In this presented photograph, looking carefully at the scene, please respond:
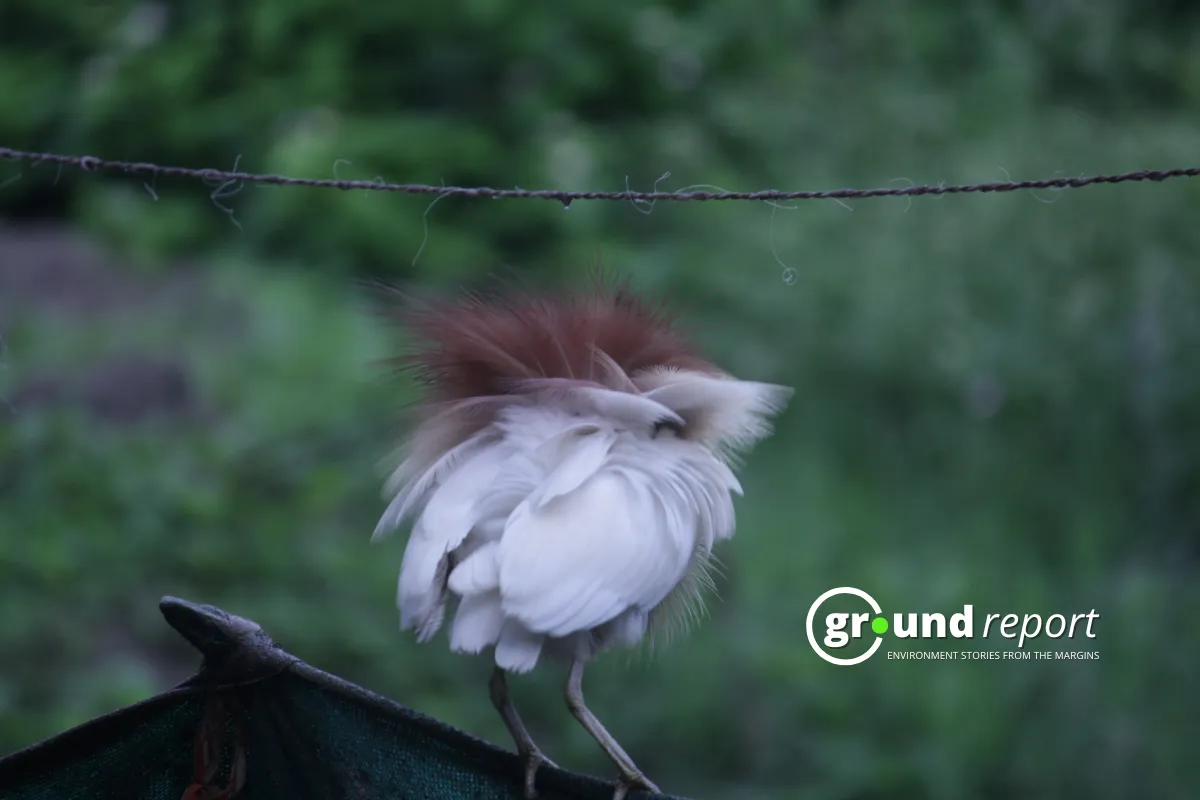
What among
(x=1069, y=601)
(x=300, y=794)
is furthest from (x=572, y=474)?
(x=1069, y=601)

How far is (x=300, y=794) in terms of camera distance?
115cm

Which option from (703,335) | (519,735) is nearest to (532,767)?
(519,735)

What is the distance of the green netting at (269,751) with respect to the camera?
3.61ft

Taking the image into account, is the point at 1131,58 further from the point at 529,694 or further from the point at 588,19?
the point at 529,694

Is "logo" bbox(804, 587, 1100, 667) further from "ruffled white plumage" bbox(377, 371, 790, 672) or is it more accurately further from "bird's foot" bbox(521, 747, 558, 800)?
"bird's foot" bbox(521, 747, 558, 800)

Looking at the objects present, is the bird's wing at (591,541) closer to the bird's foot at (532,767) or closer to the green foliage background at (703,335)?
the bird's foot at (532,767)

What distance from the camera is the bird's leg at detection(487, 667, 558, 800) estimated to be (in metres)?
1.09

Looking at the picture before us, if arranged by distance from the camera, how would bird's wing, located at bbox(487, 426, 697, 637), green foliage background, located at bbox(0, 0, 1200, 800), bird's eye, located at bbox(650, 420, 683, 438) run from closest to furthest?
bird's wing, located at bbox(487, 426, 697, 637), bird's eye, located at bbox(650, 420, 683, 438), green foliage background, located at bbox(0, 0, 1200, 800)

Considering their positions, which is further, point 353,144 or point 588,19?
point 588,19

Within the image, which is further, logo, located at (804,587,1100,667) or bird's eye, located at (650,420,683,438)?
logo, located at (804,587,1100,667)

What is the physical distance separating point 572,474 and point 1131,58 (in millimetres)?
4134

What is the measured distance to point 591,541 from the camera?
1.11 m

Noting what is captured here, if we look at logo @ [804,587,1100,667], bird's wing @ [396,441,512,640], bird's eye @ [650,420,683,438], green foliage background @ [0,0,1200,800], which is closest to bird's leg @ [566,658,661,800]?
bird's wing @ [396,441,512,640]

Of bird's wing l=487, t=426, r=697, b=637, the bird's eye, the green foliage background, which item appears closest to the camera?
bird's wing l=487, t=426, r=697, b=637
